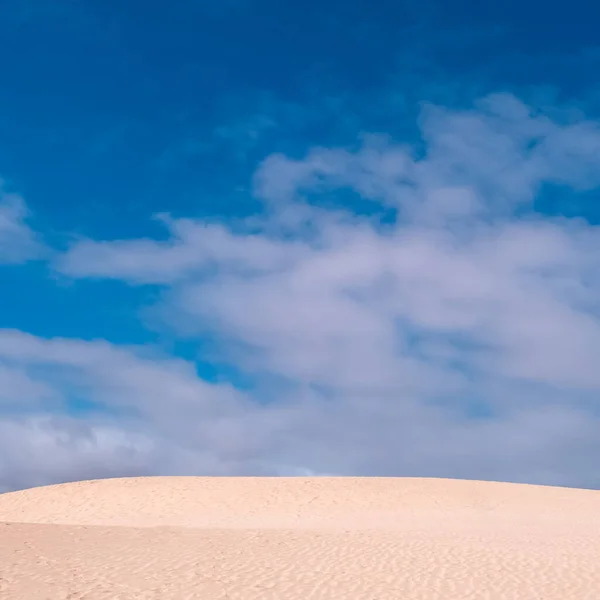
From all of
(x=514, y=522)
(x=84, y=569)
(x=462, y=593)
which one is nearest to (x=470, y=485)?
(x=514, y=522)

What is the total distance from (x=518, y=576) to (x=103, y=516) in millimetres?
26704

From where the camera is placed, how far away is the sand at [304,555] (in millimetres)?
17219

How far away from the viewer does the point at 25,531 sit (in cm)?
2212

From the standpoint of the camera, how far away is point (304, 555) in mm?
21359

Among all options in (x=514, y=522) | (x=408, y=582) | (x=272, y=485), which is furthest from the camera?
(x=272, y=485)

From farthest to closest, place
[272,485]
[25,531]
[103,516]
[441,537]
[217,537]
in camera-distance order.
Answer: [272,485] < [103,516] < [441,537] < [217,537] < [25,531]

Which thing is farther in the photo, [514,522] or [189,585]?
[514,522]

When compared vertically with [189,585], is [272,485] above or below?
above

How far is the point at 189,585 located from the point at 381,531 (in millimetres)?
12679

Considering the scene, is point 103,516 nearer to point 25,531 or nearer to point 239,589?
point 25,531

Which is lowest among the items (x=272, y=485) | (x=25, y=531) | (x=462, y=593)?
(x=462, y=593)

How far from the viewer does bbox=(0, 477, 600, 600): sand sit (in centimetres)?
1722

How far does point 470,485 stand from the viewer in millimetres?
48500

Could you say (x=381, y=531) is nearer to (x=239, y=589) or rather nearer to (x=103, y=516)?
(x=239, y=589)
